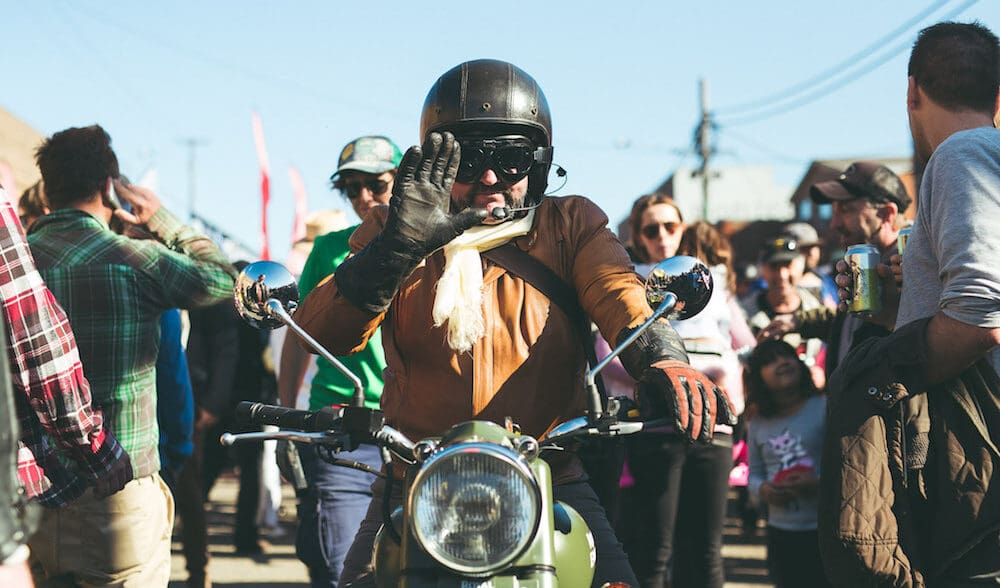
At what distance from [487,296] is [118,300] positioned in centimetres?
171

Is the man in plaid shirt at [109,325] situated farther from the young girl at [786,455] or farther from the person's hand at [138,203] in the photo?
the young girl at [786,455]

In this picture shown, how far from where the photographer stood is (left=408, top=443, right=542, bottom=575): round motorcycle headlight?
211 cm

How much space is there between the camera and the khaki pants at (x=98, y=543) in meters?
3.93

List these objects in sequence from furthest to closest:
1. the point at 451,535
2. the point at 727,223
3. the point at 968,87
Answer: the point at 727,223 → the point at 968,87 → the point at 451,535

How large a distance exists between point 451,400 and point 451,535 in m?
0.91

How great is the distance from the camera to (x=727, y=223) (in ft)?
188

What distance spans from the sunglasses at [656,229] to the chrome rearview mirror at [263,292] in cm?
374

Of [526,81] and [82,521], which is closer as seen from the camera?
[526,81]

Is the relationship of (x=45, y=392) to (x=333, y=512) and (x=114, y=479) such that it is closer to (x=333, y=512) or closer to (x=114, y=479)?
(x=114, y=479)

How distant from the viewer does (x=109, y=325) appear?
414 cm

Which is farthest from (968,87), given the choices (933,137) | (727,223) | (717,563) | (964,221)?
(727,223)

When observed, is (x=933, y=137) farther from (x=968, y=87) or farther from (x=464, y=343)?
(x=464, y=343)

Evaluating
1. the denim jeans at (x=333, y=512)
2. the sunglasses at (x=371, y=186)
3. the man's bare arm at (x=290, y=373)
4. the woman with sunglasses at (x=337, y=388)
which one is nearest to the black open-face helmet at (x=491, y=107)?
the woman with sunglasses at (x=337, y=388)

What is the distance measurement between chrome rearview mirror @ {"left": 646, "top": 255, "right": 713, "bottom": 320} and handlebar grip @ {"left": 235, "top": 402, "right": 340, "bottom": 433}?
73cm
